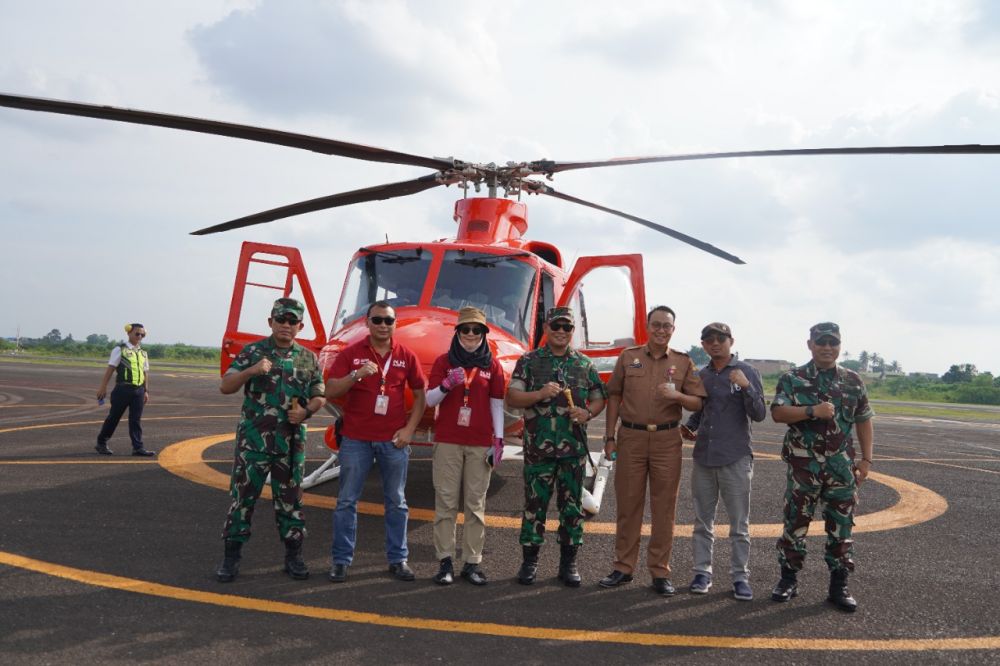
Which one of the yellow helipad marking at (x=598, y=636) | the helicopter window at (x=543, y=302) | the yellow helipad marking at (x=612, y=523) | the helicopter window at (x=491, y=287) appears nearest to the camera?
the yellow helipad marking at (x=598, y=636)

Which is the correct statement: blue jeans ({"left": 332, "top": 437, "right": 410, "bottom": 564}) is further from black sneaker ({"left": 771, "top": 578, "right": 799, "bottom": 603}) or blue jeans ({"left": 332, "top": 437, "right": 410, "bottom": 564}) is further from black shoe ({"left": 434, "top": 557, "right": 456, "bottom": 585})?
black sneaker ({"left": 771, "top": 578, "right": 799, "bottom": 603})

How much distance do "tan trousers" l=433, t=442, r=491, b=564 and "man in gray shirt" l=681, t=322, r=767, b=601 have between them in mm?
1699

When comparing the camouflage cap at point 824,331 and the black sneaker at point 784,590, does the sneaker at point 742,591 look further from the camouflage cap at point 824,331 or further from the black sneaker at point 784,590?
the camouflage cap at point 824,331

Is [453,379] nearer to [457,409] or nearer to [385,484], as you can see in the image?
[457,409]

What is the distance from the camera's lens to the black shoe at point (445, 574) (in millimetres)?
5242

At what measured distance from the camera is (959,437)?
20.1 meters

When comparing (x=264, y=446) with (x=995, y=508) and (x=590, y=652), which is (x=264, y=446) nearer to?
(x=590, y=652)

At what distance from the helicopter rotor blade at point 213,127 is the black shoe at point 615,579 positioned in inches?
196

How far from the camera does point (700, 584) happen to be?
5.28m

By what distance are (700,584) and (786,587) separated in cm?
62

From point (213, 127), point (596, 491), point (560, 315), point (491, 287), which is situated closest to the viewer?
point (560, 315)

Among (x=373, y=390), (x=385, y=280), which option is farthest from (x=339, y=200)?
(x=373, y=390)

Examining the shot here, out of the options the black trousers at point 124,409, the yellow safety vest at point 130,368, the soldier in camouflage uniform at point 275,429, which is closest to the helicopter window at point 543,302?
the soldier in camouflage uniform at point 275,429

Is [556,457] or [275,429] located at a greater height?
Result: [275,429]
